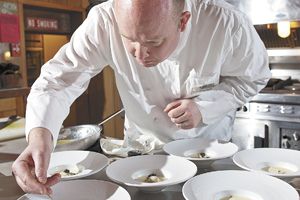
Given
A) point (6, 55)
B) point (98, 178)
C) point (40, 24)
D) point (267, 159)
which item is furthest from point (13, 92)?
point (267, 159)

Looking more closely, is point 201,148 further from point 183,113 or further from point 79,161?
point 79,161

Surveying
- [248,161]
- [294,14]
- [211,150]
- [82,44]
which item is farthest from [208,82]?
[294,14]

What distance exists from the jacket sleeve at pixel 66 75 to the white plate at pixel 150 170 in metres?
0.23

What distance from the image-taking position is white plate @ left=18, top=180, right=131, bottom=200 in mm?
833

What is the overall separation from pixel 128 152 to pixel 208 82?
40cm

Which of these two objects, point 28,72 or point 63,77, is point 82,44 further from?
point 28,72

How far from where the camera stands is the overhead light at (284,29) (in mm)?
2594

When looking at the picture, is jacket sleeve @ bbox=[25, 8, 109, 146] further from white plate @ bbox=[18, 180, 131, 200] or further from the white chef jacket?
white plate @ bbox=[18, 180, 131, 200]

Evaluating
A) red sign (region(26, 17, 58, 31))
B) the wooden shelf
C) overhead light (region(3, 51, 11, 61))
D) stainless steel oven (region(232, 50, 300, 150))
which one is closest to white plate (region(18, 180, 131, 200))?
stainless steel oven (region(232, 50, 300, 150))

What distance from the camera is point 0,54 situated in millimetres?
3016

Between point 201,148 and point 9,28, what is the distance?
241 centimetres

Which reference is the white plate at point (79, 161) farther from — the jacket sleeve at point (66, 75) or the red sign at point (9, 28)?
the red sign at point (9, 28)

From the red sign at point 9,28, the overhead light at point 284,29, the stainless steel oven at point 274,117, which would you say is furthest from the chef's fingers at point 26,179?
the red sign at point 9,28

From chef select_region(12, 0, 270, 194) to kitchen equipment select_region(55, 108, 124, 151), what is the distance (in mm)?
140
